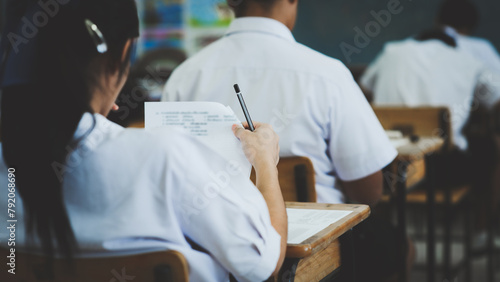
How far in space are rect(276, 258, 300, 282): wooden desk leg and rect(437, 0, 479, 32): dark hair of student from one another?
11.5 ft

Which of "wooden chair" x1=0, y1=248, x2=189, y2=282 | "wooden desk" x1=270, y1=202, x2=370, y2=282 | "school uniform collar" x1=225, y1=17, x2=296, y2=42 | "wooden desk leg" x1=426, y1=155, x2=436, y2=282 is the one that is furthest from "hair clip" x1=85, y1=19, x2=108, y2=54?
"wooden desk leg" x1=426, y1=155, x2=436, y2=282

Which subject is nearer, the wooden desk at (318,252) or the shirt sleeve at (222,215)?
the shirt sleeve at (222,215)

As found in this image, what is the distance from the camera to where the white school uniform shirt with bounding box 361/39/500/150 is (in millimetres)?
3535

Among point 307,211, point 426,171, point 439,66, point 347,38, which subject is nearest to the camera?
point 307,211

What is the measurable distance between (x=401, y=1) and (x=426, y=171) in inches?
131

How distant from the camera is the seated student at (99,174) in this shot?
93cm

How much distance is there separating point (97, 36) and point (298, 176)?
744 mm

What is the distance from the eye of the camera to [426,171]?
2.41m

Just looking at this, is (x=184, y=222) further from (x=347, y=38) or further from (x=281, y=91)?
(x=347, y=38)

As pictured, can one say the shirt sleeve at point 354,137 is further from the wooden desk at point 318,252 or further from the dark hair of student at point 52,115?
the dark hair of student at point 52,115

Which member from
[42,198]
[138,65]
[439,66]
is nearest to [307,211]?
[42,198]

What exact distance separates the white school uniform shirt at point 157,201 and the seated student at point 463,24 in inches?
131

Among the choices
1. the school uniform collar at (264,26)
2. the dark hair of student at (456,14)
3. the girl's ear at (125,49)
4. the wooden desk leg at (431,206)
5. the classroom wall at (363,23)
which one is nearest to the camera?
the girl's ear at (125,49)

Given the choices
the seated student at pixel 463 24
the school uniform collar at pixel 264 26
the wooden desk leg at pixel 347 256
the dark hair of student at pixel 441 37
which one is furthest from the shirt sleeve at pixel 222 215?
the seated student at pixel 463 24
